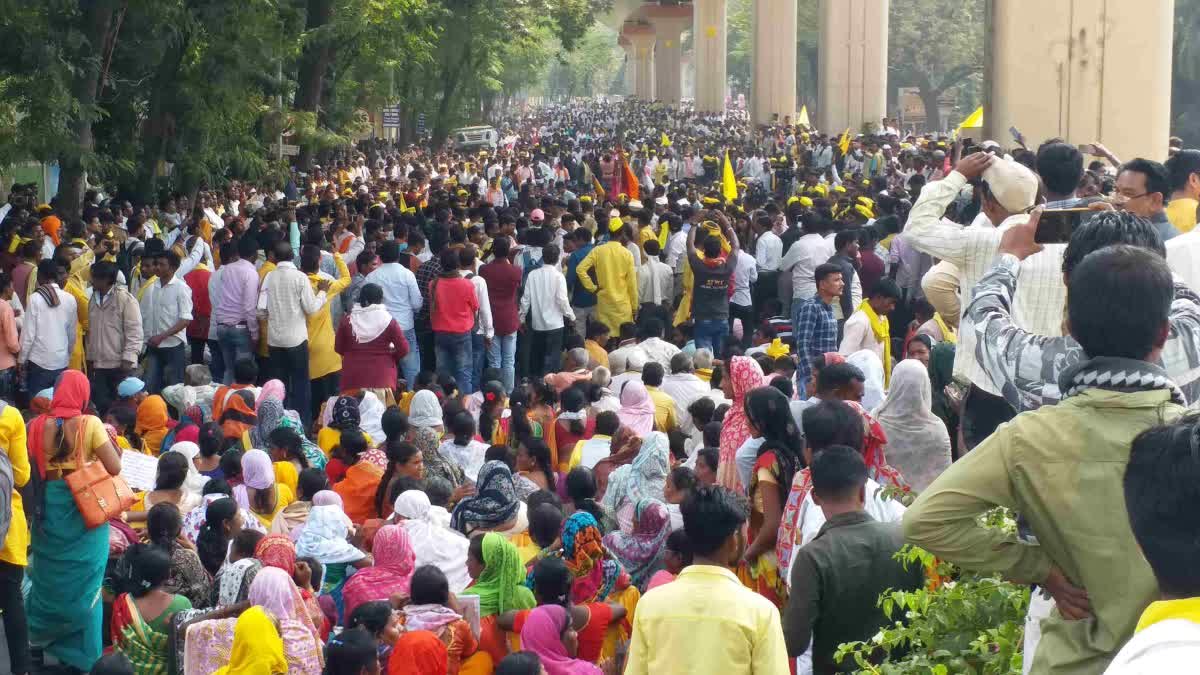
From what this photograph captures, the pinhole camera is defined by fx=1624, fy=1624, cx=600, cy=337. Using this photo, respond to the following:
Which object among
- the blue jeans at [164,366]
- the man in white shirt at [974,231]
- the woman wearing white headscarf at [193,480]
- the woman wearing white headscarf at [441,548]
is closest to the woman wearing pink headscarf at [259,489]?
the woman wearing white headscarf at [193,480]

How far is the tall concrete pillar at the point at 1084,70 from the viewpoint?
57.0ft

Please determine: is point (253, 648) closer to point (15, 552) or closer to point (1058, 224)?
point (15, 552)

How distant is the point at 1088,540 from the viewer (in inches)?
129

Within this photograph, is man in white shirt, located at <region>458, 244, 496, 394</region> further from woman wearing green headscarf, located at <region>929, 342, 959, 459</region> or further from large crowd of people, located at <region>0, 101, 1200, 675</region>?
woman wearing green headscarf, located at <region>929, 342, 959, 459</region>

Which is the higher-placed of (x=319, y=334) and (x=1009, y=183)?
(x=1009, y=183)

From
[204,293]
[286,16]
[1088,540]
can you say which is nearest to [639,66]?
[286,16]

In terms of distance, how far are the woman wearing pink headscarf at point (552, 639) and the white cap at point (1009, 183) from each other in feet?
7.47

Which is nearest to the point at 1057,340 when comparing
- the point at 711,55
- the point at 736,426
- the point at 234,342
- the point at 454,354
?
the point at 736,426

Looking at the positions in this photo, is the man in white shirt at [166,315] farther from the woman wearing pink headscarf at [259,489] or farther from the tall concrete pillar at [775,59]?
the tall concrete pillar at [775,59]

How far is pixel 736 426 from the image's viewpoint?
7461mm

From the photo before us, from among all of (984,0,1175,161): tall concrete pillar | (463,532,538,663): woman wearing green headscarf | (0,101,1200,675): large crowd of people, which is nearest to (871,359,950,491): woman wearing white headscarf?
(0,101,1200,675): large crowd of people

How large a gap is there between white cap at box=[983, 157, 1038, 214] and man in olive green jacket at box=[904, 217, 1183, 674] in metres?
2.00

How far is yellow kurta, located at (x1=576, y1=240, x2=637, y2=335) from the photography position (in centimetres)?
1423

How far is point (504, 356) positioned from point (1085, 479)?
432 inches
